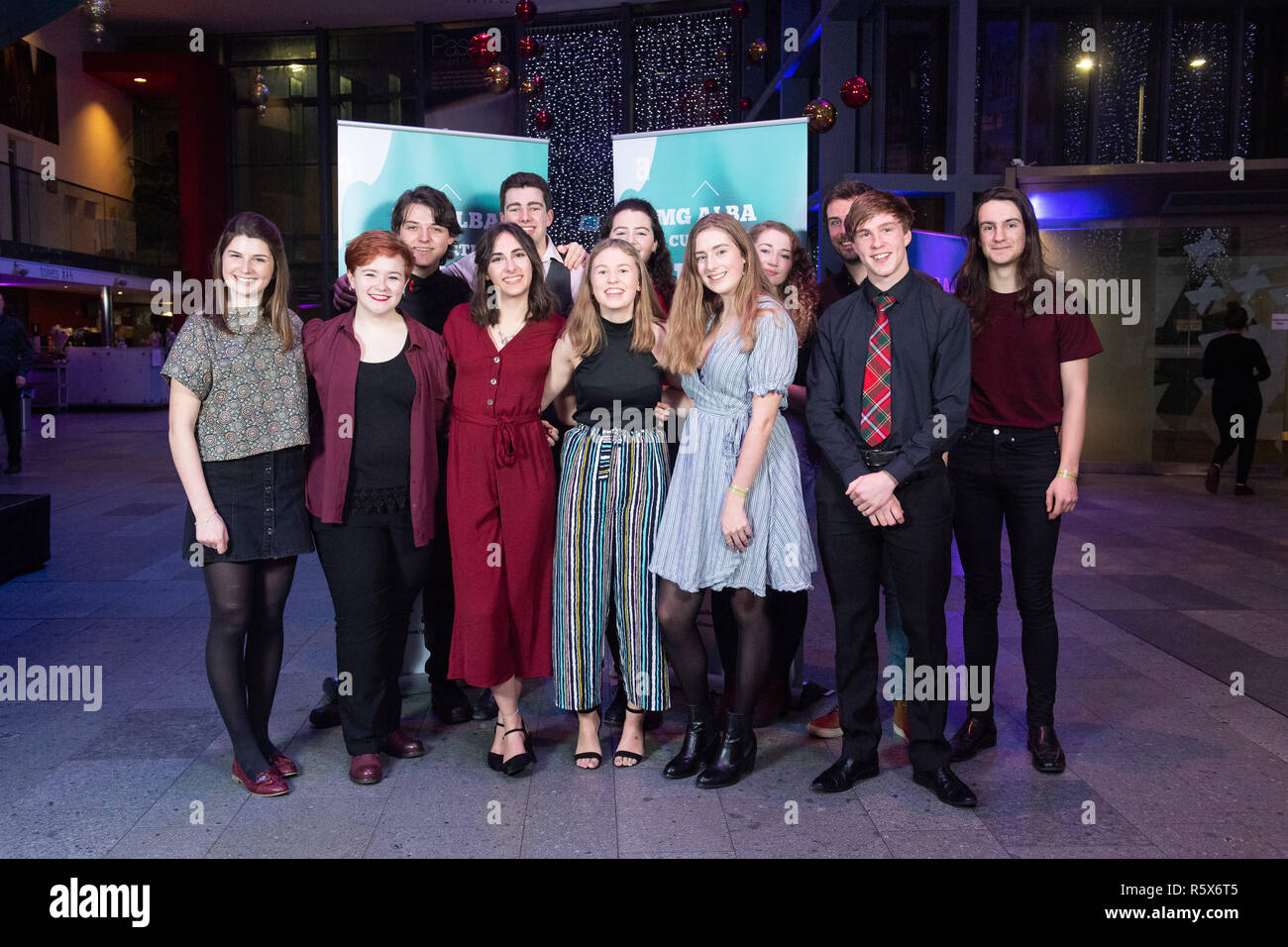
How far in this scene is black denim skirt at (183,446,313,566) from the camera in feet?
9.84

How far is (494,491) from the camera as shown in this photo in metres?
3.28

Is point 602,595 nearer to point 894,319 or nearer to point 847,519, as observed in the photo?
point 847,519

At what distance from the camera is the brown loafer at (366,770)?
317cm

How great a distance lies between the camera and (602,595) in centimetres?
329

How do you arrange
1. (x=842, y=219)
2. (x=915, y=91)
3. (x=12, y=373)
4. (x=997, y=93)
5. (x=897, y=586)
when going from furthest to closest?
(x=12, y=373) → (x=997, y=93) → (x=915, y=91) → (x=842, y=219) → (x=897, y=586)

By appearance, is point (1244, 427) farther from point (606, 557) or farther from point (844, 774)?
point (606, 557)

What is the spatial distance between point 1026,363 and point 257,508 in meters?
2.43

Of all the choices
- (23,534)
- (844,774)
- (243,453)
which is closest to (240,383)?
(243,453)

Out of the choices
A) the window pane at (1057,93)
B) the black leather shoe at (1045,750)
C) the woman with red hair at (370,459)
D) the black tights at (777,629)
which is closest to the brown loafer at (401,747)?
the woman with red hair at (370,459)

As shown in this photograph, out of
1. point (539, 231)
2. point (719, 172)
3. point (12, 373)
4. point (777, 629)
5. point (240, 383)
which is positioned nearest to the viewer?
point (240, 383)

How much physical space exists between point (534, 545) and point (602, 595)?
28cm

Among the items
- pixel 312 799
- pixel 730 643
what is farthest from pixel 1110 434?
pixel 312 799

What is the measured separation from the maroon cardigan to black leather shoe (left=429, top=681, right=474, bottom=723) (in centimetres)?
83

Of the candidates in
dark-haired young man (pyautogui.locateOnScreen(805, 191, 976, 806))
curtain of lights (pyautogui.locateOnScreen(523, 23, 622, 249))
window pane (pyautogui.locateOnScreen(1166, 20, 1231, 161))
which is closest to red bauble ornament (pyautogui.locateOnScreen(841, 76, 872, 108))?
dark-haired young man (pyautogui.locateOnScreen(805, 191, 976, 806))
